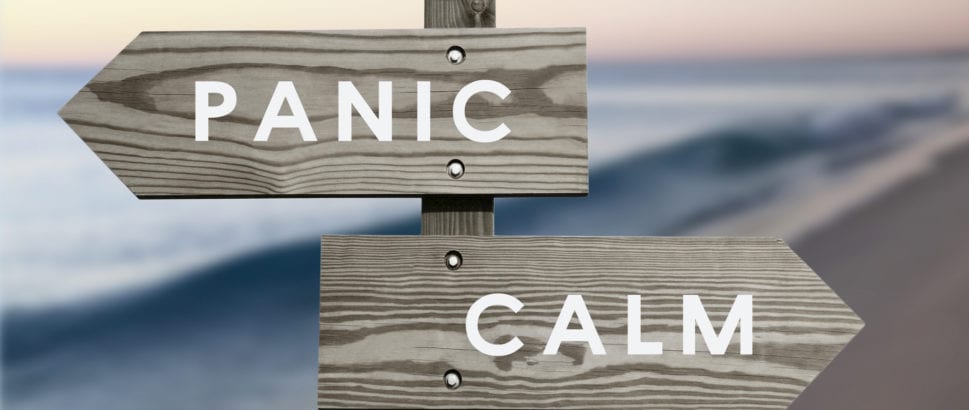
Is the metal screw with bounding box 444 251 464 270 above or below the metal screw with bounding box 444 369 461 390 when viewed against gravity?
above

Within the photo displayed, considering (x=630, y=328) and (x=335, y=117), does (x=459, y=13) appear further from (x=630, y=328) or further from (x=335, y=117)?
(x=630, y=328)

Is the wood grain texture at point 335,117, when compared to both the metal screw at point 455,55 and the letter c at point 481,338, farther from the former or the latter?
the letter c at point 481,338

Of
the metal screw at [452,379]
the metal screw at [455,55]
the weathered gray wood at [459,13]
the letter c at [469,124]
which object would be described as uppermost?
the weathered gray wood at [459,13]

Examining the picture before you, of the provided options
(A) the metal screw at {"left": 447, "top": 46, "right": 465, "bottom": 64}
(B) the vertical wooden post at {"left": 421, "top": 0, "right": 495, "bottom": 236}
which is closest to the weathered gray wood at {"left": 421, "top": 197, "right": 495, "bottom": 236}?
(B) the vertical wooden post at {"left": 421, "top": 0, "right": 495, "bottom": 236}

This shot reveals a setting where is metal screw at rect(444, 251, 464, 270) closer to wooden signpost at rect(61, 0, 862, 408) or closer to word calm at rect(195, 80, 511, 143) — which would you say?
wooden signpost at rect(61, 0, 862, 408)

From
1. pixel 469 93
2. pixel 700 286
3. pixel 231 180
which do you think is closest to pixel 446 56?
pixel 469 93

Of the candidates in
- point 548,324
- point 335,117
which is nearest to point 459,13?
point 335,117

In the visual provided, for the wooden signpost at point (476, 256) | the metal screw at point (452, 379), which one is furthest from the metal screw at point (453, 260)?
the metal screw at point (452, 379)
